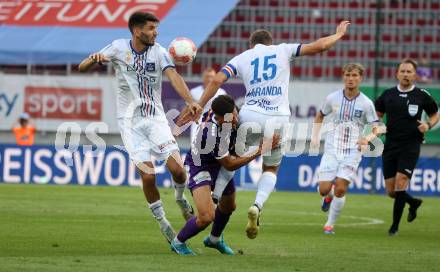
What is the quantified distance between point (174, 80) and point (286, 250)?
2170 millimetres

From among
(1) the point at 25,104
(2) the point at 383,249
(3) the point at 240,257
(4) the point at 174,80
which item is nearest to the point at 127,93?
(4) the point at 174,80

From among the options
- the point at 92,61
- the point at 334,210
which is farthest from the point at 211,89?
the point at 334,210

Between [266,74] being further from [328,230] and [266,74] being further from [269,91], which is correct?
[328,230]

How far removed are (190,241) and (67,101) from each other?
617 inches

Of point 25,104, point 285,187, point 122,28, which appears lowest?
point 285,187

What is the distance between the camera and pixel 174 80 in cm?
1083

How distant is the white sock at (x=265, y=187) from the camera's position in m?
10.8

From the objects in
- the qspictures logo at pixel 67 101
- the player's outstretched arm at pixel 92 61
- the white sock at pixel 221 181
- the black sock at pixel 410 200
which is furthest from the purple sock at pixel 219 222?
the qspictures logo at pixel 67 101

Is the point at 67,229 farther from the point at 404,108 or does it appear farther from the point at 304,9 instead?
the point at 304,9

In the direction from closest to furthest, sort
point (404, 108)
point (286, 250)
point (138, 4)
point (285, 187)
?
1. point (286, 250)
2. point (404, 108)
3. point (285, 187)
4. point (138, 4)

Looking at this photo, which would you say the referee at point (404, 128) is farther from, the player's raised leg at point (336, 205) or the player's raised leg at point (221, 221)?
the player's raised leg at point (221, 221)

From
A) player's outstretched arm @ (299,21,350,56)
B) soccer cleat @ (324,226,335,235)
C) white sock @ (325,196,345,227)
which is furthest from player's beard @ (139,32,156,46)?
white sock @ (325,196,345,227)

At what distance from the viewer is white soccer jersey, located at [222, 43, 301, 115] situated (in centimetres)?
1122

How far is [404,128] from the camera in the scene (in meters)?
14.5
